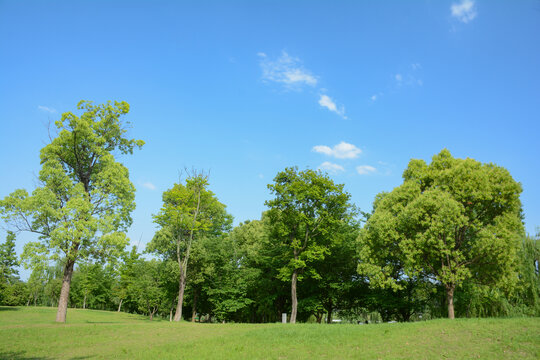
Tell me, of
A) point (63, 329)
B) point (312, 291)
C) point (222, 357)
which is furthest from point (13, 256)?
point (222, 357)

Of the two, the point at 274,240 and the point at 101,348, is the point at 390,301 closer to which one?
the point at 274,240

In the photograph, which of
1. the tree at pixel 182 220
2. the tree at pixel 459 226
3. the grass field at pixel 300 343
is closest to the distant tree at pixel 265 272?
the tree at pixel 182 220

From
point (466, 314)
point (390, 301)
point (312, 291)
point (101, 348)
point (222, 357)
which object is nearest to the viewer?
point (222, 357)

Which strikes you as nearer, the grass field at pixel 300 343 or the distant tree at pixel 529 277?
the grass field at pixel 300 343

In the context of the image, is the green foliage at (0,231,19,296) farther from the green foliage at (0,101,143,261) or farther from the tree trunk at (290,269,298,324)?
the tree trunk at (290,269,298,324)

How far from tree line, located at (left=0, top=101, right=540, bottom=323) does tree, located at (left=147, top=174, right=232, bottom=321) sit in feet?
0.50

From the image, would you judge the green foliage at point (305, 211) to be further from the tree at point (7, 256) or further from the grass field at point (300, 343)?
the tree at point (7, 256)

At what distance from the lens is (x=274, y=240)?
38.4 meters

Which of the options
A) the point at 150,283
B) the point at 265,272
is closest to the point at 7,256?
the point at 150,283

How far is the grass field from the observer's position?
13.5 metres

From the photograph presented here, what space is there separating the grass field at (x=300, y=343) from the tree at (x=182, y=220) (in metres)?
16.0

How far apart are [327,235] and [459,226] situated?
46.3ft

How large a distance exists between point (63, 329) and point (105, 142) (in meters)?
14.9

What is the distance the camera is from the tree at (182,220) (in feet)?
119
